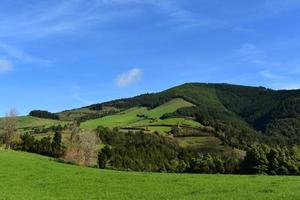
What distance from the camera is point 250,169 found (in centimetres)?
8319

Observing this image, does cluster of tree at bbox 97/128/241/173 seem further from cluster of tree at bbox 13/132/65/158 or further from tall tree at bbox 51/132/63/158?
cluster of tree at bbox 13/132/65/158

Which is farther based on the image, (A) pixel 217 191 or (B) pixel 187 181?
(B) pixel 187 181

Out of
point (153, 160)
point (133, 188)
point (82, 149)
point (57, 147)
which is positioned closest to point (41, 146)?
point (57, 147)

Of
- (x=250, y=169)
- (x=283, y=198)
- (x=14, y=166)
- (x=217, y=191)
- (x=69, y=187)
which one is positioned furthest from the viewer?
(x=250, y=169)

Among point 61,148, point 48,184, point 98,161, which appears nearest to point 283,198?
point 48,184

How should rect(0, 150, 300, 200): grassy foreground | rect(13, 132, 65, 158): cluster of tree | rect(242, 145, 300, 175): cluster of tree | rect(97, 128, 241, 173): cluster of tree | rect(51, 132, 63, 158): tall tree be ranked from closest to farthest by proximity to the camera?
1. rect(0, 150, 300, 200): grassy foreground
2. rect(242, 145, 300, 175): cluster of tree
3. rect(97, 128, 241, 173): cluster of tree
4. rect(51, 132, 63, 158): tall tree
5. rect(13, 132, 65, 158): cluster of tree

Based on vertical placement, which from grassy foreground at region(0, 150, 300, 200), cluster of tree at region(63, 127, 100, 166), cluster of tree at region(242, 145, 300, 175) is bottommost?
grassy foreground at region(0, 150, 300, 200)

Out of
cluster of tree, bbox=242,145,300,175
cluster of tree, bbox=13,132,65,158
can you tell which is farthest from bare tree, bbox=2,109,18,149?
cluster of tree, bbox=242,145,300,175

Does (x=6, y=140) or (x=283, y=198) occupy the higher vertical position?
(x=6, y=140)

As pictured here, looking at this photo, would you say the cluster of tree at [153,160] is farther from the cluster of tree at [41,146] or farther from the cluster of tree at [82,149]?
the cluster of tree at [41,146]

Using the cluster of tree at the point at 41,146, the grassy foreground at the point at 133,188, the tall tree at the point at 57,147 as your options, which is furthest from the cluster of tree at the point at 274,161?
the cluster of tree at the point at 41,146

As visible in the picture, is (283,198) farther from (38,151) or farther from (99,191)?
(38,151)

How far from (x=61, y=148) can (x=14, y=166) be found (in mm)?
65464

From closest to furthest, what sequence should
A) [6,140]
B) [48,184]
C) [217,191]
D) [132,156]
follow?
[217,191] → [48,184] → [6,140] → [132,156]
